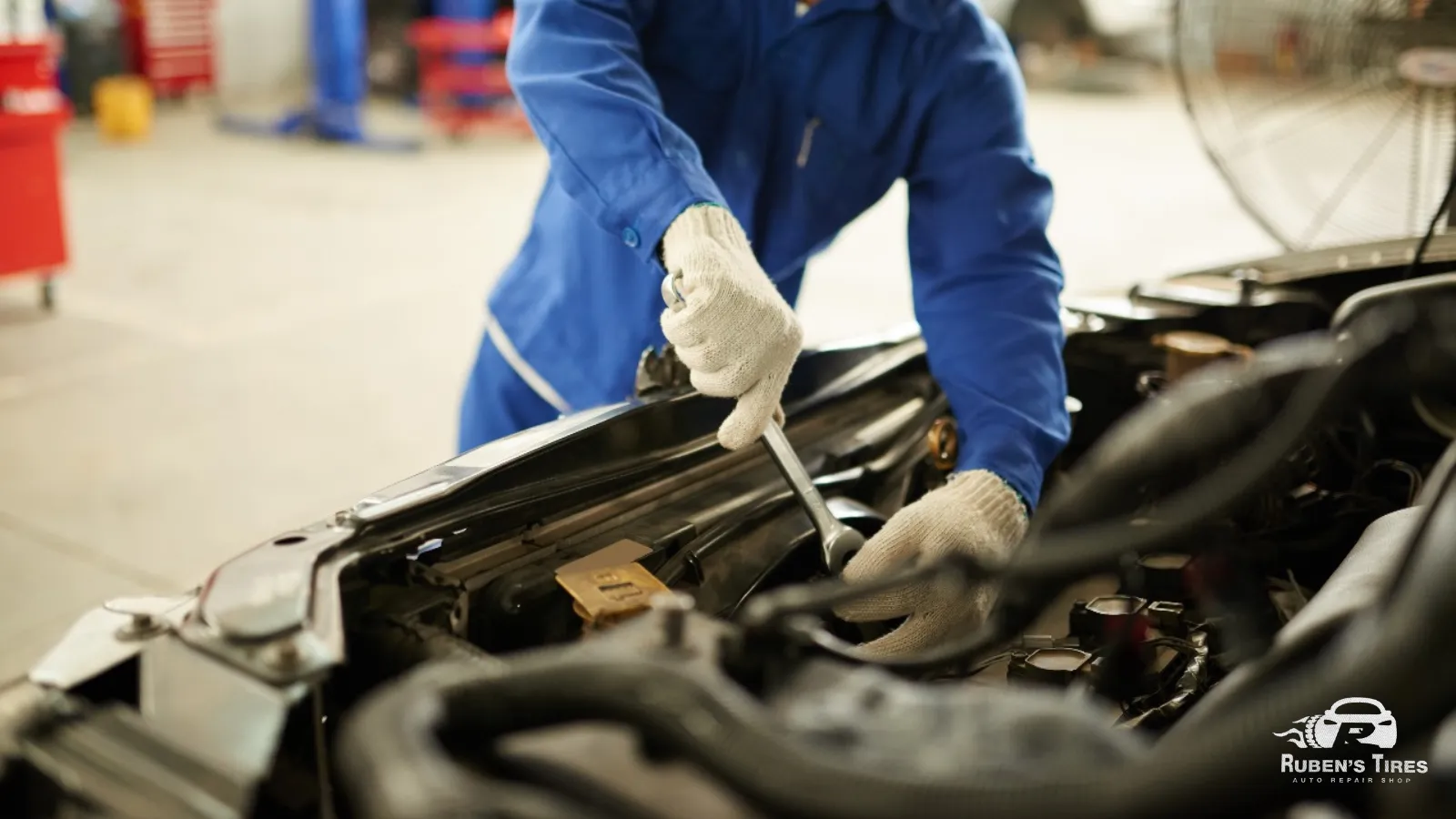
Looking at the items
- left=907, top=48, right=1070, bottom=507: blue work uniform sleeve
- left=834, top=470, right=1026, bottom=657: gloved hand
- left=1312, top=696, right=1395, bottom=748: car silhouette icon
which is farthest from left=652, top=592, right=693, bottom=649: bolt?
left=907, top=48, right=1070, bottom=507: blue work uniform sleeve

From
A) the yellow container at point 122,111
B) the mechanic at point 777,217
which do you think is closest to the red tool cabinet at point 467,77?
the yellow container at point 122,111

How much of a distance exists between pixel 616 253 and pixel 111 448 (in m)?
2.03

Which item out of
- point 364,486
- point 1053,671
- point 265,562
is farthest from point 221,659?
point 364,486

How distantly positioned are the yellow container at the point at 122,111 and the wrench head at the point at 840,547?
6260mm

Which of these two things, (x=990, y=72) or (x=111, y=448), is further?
(x=111, y=448)

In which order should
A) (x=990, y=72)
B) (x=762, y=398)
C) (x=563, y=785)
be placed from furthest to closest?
1. (x=990, y=72)
2. (x=762, y=398)
3. (x=563, y=785)

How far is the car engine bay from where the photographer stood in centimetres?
64

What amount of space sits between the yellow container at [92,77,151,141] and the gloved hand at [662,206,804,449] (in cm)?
611

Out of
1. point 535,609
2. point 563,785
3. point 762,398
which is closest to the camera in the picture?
point 563,785

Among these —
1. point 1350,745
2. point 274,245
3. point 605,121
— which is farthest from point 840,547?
point 274,245

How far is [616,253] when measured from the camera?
1.64 metres

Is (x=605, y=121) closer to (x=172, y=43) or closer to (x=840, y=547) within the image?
(x=840, y=547)

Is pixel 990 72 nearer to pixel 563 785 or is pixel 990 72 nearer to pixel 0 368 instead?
pixel 563 785

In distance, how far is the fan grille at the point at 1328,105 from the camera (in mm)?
1903
